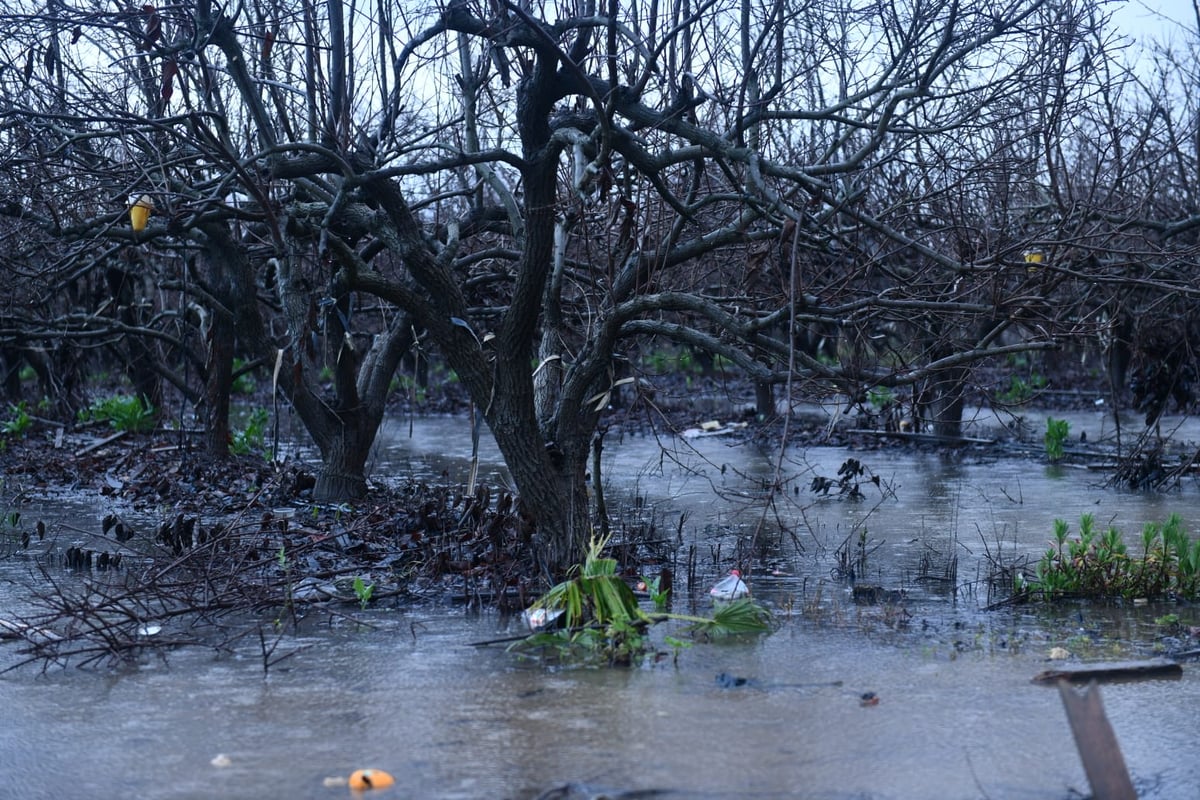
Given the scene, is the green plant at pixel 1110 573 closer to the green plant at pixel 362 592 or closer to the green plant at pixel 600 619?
the green plant at pixel 600 619

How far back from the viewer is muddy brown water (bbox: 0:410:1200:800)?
13.4 feet

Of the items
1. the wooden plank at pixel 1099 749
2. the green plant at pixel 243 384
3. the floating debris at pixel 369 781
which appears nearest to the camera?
the wooden plank at pixel 1099 749

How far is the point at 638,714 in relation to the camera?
4719 mm

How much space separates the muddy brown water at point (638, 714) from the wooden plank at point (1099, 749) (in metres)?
0.25

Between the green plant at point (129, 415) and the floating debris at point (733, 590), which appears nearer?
the floating debris at point (733, 590)

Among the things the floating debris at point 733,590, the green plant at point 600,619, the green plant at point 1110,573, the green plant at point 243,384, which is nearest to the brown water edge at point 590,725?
the green plant at point 600,619

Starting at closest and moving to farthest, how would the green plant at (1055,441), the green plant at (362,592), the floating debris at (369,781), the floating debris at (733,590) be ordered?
1. the floating debris at (369,781)
2. the floating debris at (733,590)
3. the green plant at (362,592)
4. the green plant at (1055,441)

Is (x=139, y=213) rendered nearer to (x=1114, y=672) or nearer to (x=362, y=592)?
(x=362, y=592)

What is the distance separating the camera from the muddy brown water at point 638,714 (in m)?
4.07

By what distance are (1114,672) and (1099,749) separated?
161cm

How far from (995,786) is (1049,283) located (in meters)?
3.82

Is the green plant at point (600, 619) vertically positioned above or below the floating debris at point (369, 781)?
above

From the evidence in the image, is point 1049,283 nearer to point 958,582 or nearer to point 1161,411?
point 958,582

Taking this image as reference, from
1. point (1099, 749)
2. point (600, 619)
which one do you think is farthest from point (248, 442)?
point (1099, 749)
